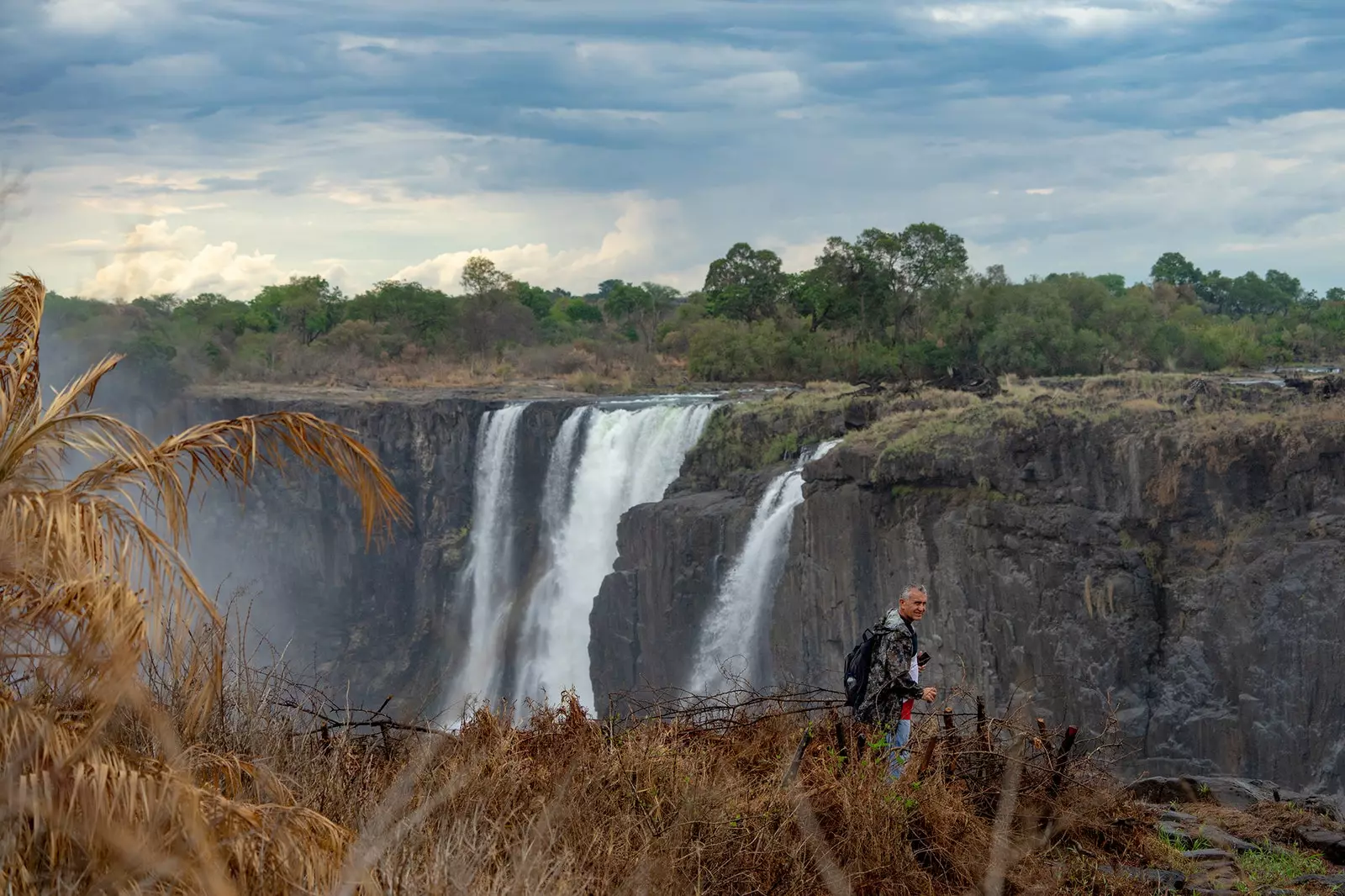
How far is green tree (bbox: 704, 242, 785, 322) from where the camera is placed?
163 ft

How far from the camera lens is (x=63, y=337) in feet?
123

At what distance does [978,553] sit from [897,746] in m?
14.6

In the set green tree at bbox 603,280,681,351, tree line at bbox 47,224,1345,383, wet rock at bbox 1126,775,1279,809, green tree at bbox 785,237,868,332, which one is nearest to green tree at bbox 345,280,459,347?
tree line at bbox 47,224,1345,383

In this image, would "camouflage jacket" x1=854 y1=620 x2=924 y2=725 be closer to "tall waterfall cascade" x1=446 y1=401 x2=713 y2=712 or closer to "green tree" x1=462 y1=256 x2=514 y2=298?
"tall waterfall cascade" x1=446 y1=401 x2=713 y2=712

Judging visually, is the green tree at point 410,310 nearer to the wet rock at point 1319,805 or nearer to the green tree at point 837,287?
the green tree at point 837,287

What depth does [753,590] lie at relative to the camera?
2664 cm

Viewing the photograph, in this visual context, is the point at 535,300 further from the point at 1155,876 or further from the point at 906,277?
the point at 1155,876

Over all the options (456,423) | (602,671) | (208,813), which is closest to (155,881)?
(208,813)

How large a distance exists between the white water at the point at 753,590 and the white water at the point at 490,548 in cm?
1098

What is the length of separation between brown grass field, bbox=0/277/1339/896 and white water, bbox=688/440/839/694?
17306 mm

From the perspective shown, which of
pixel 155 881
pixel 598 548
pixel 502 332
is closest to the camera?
pixel 155 881

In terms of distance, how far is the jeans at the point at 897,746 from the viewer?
771 cm

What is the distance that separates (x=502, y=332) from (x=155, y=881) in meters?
59.2

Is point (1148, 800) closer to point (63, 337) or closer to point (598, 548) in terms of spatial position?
point (598, 548)
